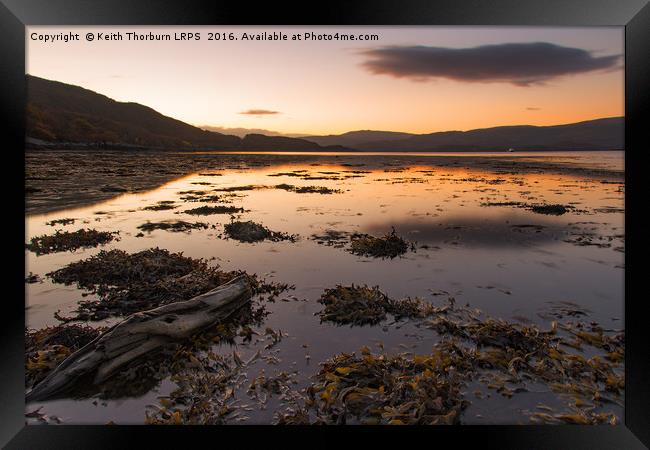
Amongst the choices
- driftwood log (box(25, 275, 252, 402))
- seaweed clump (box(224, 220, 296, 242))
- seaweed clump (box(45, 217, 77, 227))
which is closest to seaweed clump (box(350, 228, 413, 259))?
seaweed clump (box(224, 220, 296, 242))

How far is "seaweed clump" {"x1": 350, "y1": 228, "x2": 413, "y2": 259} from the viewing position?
11.3 metres

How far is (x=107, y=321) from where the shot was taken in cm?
712

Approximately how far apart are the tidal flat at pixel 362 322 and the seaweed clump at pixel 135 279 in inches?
2.0

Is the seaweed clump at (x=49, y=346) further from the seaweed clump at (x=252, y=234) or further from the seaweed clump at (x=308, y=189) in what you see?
the seaweed clump at (x=308, y=189)

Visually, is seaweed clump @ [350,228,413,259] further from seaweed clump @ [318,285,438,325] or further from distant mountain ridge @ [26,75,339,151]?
distant mountain ridge @ [26,75,339,151]

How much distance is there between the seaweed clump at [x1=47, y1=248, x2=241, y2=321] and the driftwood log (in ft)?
5.31

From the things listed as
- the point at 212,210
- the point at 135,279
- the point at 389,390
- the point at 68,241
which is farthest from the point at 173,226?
the point at 389,390

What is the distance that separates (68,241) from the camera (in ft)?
38.5

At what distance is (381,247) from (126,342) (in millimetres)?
7429

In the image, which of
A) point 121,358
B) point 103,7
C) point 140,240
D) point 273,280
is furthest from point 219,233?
point 103,7

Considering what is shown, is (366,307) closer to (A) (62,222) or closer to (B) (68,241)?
(B) (68,241)

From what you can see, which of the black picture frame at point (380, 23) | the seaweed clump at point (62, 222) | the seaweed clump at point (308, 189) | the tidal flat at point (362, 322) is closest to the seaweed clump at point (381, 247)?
the tidal flat at point (362, 322)

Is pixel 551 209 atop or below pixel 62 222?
atop

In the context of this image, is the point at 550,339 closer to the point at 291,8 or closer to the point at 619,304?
the point at 619,304
